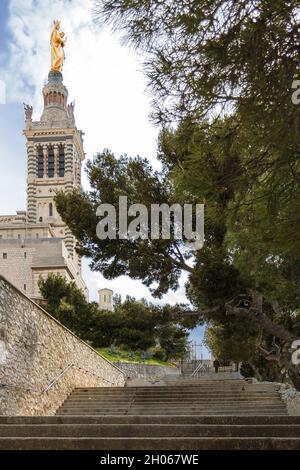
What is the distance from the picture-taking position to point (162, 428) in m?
6.43

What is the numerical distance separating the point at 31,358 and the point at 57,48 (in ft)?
234

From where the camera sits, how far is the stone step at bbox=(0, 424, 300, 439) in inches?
251

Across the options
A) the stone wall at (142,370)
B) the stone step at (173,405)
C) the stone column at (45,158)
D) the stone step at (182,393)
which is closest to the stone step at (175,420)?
the stone step at (173,405)

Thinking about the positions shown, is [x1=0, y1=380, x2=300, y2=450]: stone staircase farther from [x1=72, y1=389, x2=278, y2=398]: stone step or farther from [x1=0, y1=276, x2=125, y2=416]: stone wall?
[x1=0, y1=276, x2=125, y2=416]: stone wall

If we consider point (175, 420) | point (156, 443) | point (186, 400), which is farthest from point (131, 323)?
point (156, 443)

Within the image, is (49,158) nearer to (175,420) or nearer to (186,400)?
(186,400)

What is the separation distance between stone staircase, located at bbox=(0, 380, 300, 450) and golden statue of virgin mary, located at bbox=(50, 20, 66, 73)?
6664 cm

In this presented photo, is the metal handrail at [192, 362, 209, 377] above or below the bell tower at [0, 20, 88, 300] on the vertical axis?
below

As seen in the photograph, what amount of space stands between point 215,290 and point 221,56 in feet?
29.1

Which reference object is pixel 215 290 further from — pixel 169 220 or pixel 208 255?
pixel 169 220

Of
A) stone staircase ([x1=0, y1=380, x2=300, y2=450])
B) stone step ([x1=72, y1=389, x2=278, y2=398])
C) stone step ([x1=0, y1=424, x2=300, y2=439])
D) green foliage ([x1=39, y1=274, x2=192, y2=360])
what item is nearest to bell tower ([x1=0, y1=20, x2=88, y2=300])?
green foliage ([x1=39, y1=274, x2=192, y2=360])

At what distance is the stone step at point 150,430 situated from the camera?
20.9ft
